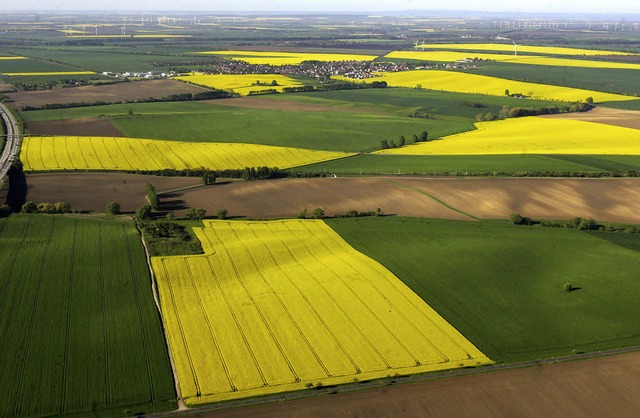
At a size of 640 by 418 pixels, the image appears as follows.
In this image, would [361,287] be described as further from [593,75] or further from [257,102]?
[593,75]

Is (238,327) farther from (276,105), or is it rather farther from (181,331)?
(276,105)

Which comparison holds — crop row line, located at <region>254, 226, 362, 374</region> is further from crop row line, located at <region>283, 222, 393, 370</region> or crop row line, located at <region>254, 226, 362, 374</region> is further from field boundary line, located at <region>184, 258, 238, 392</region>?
field boundary line, located at <region>184, 258, 238, 392</region>

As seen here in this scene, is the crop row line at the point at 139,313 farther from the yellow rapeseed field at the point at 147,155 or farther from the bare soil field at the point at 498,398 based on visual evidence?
the yellow rapeseed field at the point at 147,155

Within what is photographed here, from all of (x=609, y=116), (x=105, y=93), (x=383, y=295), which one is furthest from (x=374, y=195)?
(x=105, y=93)

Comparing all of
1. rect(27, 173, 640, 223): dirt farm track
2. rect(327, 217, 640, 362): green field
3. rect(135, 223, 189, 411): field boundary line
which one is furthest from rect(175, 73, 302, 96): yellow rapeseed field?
rect(135, 223, 189, 411): field boundary line

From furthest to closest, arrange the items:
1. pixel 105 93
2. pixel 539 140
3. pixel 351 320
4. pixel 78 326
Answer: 1. pixel 105 93
2. pixel 539 140
3. pixel 351 320
4. pixel 78 326

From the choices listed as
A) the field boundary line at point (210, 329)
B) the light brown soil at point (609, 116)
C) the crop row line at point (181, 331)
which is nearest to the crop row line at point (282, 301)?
the field boundary line at point (210, 329)

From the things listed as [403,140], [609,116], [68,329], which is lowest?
[68,329]
